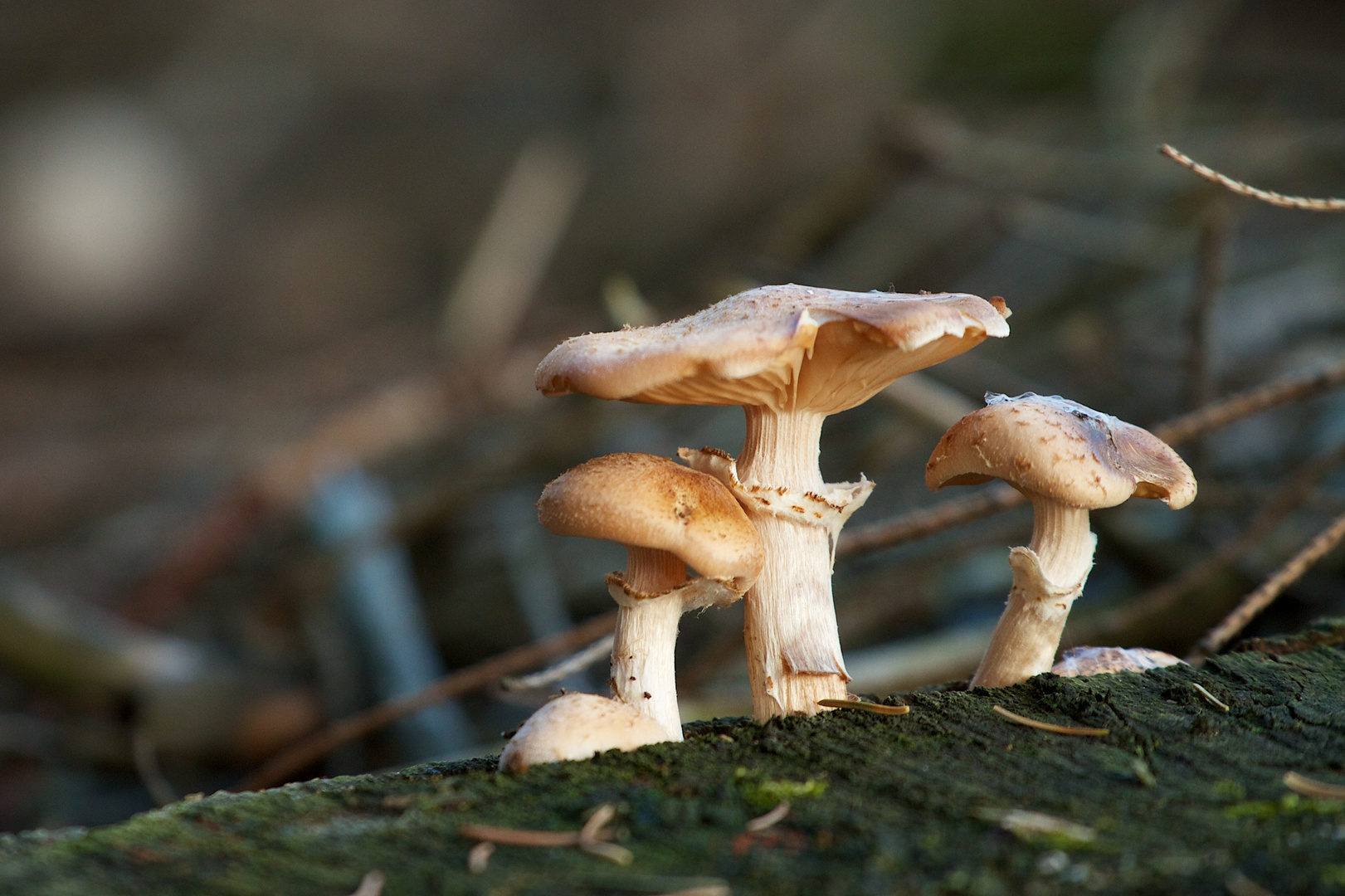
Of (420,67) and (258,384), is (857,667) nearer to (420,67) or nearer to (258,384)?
(258,384)

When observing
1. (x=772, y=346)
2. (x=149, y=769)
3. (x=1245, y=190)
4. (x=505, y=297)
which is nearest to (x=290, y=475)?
(x=149, y=769)

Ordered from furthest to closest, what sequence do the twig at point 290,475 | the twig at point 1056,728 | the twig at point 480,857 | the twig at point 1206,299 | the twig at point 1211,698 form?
the twig at point 290,475, the twig at point 1206,299, the twig at point 1211,698, the twig at point 1056,728, the twig at point 480,857

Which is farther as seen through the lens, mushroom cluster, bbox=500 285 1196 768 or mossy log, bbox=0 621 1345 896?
mushroom cluster, bbox=500 285 1196 768

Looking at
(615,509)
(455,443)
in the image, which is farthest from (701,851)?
(455,443)

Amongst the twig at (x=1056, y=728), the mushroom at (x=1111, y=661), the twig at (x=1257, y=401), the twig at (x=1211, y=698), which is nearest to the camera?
the twig at (x=1056, y=728)

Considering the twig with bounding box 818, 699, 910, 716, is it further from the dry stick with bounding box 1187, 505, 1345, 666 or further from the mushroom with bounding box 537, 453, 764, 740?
the dry stick with bounding box 1187, 505, 1345, 666

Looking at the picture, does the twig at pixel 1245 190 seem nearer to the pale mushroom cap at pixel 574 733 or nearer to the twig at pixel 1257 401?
the twig at pixel 1257 401

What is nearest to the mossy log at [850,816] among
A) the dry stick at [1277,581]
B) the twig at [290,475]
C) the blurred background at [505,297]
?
the dry stick at [1277,581]

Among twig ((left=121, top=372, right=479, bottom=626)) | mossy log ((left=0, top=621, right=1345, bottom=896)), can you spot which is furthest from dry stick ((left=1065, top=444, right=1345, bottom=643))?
twig ((left=121, top=372, right=479, bottom=626))
